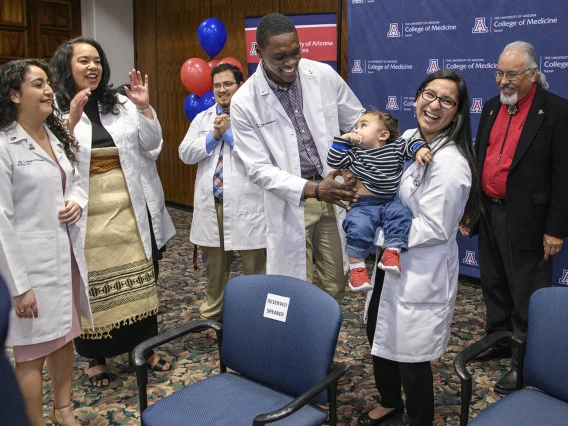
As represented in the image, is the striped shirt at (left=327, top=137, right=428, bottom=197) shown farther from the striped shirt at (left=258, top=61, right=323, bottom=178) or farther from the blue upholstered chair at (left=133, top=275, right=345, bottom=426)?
the blue upholstered chair at (left=133, top=275, right=345, bottom=426)

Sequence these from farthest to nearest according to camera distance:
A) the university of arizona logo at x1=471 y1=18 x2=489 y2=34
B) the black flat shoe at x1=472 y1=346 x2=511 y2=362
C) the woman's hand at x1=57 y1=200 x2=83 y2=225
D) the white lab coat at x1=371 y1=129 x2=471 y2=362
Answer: the university of arizona logo at x1=471 y1=18 x2=489 y2=34 → the black flat shoe at x1=472 y1=346 x2=511 y2=362 → the woman's hand at x1=57 y1=200 x2=83 y2=225 → the white lab coat at x1=371 y1=129 x2=471 y2=362

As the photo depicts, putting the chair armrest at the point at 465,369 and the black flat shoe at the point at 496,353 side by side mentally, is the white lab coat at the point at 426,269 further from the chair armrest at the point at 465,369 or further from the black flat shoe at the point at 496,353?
the black flat shoe at the point at 496,353

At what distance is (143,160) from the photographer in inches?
121

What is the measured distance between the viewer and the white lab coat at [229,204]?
3426 millimetres

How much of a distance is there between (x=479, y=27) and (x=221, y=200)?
7.81ft

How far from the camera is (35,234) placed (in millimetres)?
2281

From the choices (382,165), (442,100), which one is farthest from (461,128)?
(382,165)

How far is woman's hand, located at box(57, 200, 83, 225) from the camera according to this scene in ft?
7.71

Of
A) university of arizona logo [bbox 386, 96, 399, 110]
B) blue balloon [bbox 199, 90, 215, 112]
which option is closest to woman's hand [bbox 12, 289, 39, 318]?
blue balloon [bbox 199, 90, 215, 112]

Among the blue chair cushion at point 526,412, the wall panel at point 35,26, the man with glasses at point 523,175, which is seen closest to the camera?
the blue chair cushion at point 526,412

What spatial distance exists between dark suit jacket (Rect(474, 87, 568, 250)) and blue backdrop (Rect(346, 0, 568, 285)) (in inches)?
46.1

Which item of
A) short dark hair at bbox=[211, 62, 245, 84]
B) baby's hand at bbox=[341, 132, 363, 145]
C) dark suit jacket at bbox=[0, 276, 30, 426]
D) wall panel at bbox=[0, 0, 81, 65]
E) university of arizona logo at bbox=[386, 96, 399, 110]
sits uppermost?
wall panel at bbox=[0, 0, 81, 65]

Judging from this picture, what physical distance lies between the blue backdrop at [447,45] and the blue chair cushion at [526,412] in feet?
7.59

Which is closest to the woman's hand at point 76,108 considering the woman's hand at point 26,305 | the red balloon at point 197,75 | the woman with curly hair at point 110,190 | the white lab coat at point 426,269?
the woman with curly hair at point 110,190
